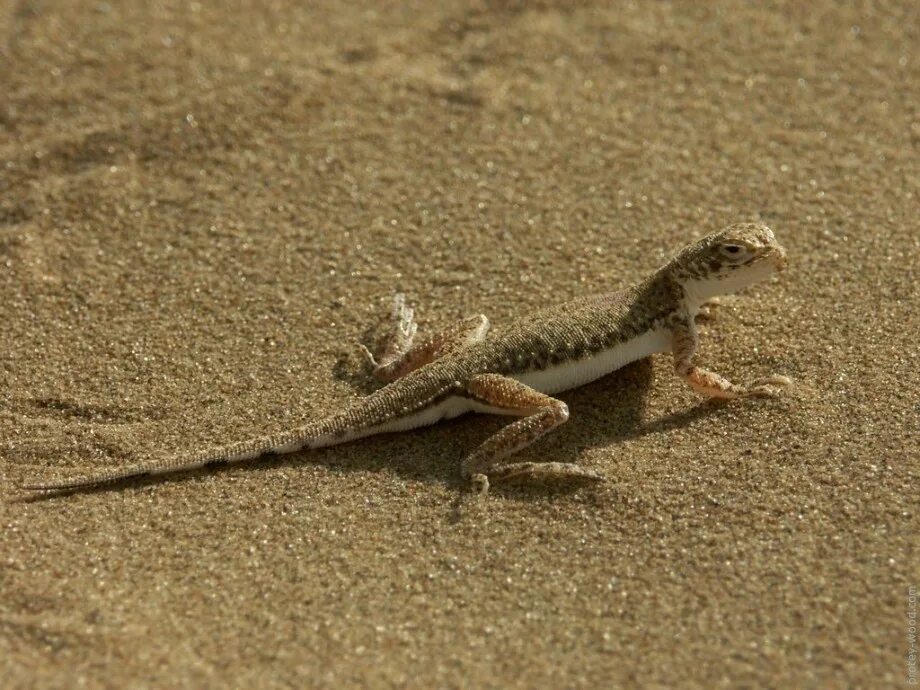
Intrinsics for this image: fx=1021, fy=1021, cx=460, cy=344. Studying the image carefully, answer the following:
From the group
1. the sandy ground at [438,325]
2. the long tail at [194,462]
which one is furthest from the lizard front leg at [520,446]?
the long tail at [194,462]

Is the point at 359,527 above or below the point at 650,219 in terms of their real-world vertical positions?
below

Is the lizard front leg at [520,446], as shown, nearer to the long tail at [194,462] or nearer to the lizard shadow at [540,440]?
the lizard shadow at [540,440]

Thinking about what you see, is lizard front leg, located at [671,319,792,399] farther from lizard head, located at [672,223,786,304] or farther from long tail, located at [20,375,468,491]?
long tail, located at [20,375,468,491]

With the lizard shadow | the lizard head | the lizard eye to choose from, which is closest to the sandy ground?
the lizard shadow

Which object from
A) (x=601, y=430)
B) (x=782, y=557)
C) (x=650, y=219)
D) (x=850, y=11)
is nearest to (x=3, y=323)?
(x=601, y=430)

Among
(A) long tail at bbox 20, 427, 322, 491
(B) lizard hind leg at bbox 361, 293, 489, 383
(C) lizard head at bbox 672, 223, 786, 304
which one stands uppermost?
(C) lizard head at bbox 672, 223, 786, 304

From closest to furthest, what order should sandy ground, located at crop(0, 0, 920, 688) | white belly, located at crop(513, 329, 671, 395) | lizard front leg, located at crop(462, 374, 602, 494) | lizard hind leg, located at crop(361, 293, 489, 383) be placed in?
sandy ground, located at crop(0, 0, 920, 688) < lizard front leg, located at crop(462, 374, 602, 494) < white belly, located at crop(513, 329, 671, 395) < lizard hind leg, located at crop(361, 293, 489, 383)

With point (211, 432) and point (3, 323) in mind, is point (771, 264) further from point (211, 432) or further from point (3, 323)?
point (3, 323)

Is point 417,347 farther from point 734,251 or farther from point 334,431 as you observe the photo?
point 734,251
